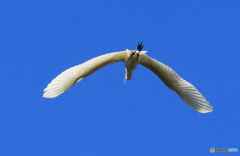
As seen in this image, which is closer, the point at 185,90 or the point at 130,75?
the point at 130,75

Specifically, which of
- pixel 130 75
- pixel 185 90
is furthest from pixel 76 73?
pixel 185 90

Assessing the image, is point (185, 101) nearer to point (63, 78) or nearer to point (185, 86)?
point (185, 86)

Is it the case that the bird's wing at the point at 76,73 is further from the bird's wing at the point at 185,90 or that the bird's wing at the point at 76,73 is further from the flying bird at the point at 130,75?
the bird's wing at the point at 185,90

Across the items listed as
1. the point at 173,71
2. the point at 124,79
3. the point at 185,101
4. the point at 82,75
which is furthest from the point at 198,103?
the point at 82,75

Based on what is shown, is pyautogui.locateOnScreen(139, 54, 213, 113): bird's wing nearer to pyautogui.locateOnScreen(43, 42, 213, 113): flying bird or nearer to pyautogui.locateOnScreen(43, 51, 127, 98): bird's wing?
pyautogui.locateOnScreen(43, 42, 213, 113): flying bird

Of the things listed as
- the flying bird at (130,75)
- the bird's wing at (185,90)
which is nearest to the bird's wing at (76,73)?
the flying bird at (130,75)

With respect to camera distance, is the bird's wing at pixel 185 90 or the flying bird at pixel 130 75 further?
the bird's wing at pixel 185 90

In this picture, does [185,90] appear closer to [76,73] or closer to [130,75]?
[130,75]
